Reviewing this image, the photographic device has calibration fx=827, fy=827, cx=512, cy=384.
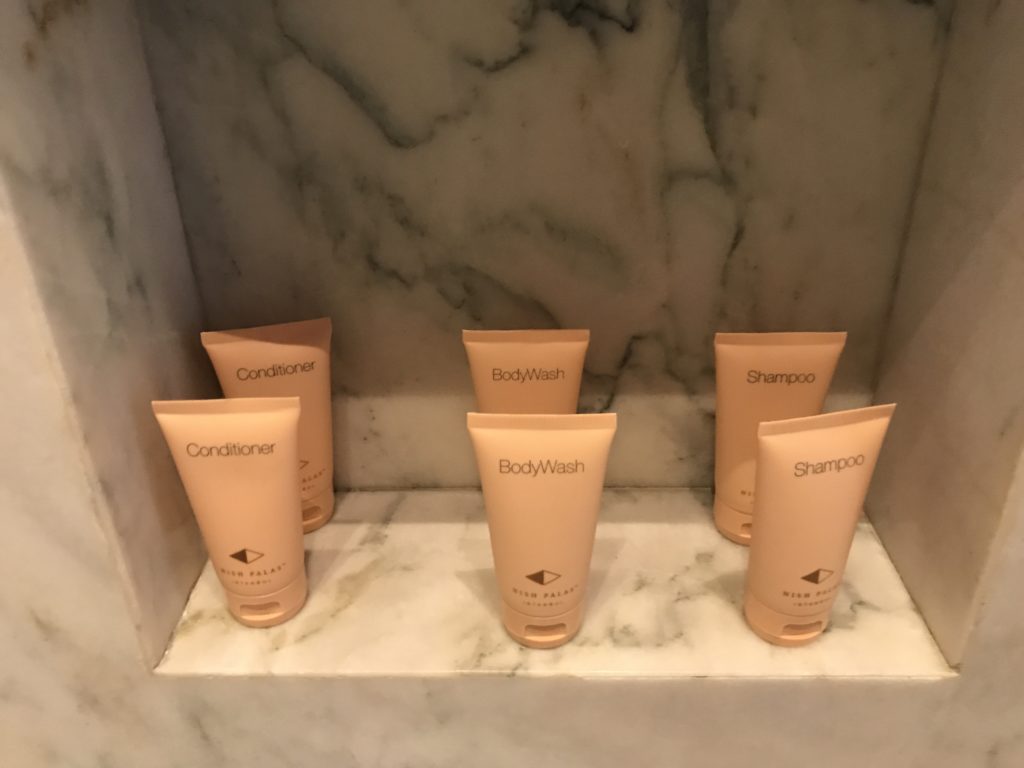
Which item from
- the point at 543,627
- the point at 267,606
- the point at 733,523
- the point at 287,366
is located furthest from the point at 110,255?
the point at 733,523

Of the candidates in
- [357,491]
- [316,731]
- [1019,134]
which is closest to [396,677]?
[316,731]

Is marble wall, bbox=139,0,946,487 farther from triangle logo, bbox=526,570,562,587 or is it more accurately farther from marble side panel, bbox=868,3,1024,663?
triangle logo, bbox=526,570,562,587

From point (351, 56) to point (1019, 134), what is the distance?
1.24 feet

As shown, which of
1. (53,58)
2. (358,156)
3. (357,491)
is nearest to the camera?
(53,58)

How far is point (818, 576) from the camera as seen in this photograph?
1.62 ft

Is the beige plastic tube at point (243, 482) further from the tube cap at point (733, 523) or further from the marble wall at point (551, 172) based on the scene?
the tube cap at point (733, 523)

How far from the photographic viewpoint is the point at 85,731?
0.55 metres

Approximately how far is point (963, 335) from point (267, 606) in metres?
0.46

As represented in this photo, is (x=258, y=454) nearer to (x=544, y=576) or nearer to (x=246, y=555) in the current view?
(x=246, y=555)

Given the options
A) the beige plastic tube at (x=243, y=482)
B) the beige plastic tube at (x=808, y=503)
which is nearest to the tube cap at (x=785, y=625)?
the beige plastic tube at (x=808, y=503)

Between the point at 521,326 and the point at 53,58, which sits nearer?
the point at 53,58

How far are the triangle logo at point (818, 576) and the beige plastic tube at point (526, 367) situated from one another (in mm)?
187

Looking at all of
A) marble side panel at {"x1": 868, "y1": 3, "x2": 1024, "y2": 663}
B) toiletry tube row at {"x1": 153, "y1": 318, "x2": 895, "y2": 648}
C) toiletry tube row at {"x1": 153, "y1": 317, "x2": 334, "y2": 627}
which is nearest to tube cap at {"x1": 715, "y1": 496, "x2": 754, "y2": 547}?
toiletry tube row at {"x1": 153, "y1": 318, "x2": 895, "y2": 648}

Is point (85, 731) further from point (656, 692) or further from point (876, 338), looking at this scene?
point (876, 338)
